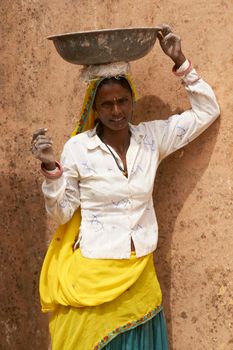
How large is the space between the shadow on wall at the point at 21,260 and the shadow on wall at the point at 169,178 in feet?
2.40

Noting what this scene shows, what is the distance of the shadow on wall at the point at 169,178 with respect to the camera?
3096 mm

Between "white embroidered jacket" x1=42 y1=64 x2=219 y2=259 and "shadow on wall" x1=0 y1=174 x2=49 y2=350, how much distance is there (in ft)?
2.79

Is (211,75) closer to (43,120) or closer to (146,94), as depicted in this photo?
(146,94)

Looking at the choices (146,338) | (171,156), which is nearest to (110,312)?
(146,338)

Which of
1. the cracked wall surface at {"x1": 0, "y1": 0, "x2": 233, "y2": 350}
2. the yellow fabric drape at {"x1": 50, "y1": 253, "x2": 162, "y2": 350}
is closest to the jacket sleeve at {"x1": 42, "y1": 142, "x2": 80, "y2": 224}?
the yellow fabric drape at {"x1": 50, "y1": 253, "x2": 162, "y2": 350}

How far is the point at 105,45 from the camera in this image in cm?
267

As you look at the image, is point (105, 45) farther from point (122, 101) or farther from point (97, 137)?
point (97, 137)

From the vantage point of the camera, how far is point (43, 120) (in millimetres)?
3598

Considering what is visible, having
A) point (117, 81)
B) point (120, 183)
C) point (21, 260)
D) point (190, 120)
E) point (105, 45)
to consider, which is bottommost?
point (21, 260)

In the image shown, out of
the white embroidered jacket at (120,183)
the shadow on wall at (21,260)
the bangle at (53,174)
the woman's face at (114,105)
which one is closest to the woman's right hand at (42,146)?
the bangle at (53,174)

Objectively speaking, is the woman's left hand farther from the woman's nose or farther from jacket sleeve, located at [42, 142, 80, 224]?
jacket sleeve, located at [42, 142, 80, 224]

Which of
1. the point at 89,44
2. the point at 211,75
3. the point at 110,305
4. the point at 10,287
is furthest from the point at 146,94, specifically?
the point at 10,287

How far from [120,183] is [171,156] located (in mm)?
436

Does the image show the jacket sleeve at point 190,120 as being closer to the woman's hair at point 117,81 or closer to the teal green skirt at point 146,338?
the woman's hair at point 117,81
